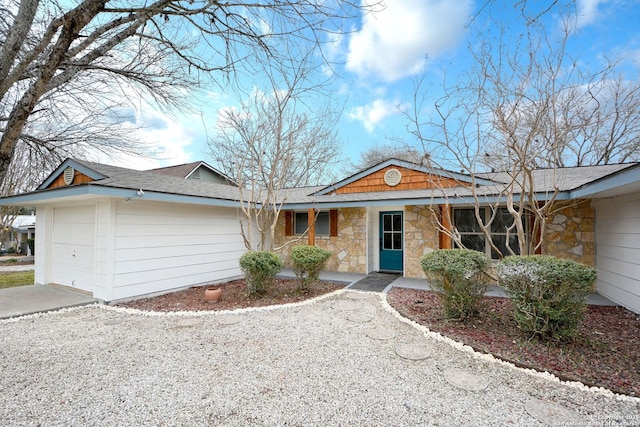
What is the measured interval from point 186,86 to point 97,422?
15.0 feet

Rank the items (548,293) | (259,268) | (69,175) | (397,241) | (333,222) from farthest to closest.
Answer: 1. (333,222)
2. (397,241)
3. (69,175)
4. (259,268)
5. (548,293)

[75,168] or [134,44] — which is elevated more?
[134,44]

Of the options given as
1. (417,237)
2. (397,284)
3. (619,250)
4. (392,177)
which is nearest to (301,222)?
(392,177)

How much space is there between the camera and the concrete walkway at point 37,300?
5588 millimetres

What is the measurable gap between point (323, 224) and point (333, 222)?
1.72ft

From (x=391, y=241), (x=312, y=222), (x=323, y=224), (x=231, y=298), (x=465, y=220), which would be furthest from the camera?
(x=323, y=224)

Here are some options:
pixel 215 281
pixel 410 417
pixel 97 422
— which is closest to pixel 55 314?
pixel 215 281

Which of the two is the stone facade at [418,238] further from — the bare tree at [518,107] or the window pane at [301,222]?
the bare tree at [518,107]

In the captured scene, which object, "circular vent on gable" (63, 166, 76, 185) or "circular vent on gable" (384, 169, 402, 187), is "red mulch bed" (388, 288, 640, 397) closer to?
"circular vent on gable" (384, 169, 402, 187)

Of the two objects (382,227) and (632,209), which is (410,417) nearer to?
(632,209)

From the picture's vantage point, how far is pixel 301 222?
1094 centimetres

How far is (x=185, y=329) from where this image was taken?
4.71m

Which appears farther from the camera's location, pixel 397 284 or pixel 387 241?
pixel 387 241

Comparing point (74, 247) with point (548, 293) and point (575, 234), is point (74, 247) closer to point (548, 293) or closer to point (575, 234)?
point (548, 293)
